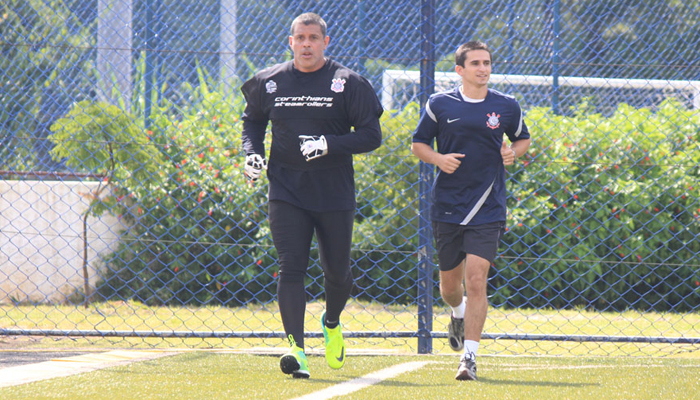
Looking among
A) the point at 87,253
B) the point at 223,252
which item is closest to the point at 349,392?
the point at 223,252

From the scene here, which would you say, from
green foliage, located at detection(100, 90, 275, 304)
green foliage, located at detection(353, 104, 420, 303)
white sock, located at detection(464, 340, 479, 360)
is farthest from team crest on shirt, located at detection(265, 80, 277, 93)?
green foliage, located at detection(100, 90, 275, 304)

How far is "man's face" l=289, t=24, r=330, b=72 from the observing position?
394 centimetres

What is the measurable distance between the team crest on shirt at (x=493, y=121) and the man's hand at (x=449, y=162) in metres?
0.21

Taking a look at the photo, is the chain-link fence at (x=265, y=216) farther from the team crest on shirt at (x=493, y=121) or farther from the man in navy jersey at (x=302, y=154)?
the man in navy jersey at (x=302, y=154)

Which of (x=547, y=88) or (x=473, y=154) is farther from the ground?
(x=473, y=154)

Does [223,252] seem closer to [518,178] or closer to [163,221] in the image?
[163,221]

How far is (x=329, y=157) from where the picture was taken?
4004 mm

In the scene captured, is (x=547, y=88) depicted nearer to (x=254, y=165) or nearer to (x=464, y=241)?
(x=464, y=241)

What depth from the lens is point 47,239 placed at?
23.9 ft

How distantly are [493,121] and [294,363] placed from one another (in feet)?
5.01

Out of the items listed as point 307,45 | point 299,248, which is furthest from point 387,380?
point 307,45

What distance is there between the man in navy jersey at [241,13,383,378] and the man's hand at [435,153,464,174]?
37cm

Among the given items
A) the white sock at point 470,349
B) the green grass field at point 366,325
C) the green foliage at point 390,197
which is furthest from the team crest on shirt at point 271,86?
the green foliage at point 390,197

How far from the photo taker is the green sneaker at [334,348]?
4.14 m
